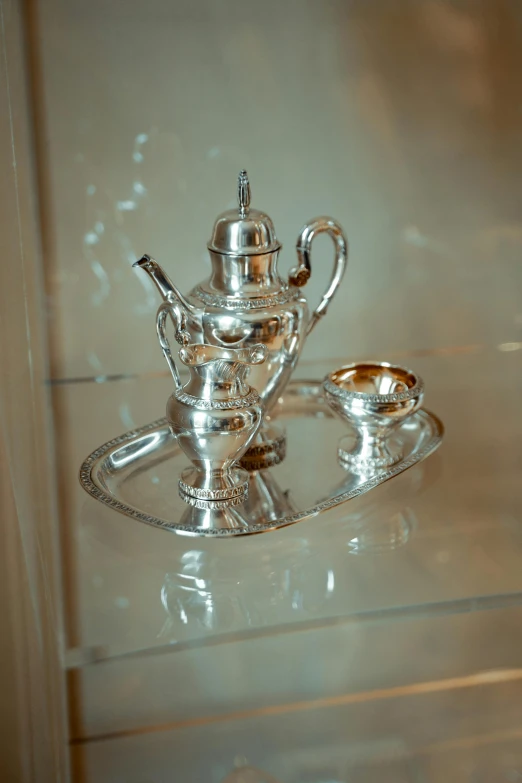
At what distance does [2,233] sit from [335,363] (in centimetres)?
56

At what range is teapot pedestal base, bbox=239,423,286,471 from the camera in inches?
28.4

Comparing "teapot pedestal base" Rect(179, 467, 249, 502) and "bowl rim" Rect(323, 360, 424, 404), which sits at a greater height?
"bowl rim" Rect(323, 360, 424, 404)

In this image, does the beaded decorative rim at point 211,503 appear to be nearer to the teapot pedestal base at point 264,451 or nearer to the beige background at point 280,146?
the teapot pedestal base at point 264,451

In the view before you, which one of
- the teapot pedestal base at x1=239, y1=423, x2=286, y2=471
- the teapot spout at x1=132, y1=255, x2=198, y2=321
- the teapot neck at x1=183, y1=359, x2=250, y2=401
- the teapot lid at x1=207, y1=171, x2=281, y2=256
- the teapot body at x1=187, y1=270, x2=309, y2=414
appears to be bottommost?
the teapot pedestal base at x1=239, y1=423, x2=286, y2=471

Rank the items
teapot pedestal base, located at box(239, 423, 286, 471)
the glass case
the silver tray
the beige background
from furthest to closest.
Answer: the beige background, teapot pedestal base, located at box(239, 423, 286, 471), the silver tray, the glass case

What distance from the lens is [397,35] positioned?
2.97 feet

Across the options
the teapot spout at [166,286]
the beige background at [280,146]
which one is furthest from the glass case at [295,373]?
the teapot spout at [166,286]

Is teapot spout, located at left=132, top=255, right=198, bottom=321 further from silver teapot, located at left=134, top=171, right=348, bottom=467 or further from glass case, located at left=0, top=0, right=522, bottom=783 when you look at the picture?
glass case, located at left=0, top=0, right=522, bottom=783

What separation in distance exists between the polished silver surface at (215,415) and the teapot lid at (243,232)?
83 millimetres

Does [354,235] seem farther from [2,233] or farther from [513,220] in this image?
[2,233]

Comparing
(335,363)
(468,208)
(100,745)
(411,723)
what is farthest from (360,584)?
(468,208)

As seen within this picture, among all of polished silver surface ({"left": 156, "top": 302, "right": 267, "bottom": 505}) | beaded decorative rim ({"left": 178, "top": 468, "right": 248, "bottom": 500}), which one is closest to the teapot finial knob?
polished silver surface ({"left": 156, "top": 302, "right": 267, "bottom": 505})

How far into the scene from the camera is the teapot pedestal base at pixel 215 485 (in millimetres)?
640

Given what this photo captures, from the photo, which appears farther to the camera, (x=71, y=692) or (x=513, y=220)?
(x=513, y=220)
